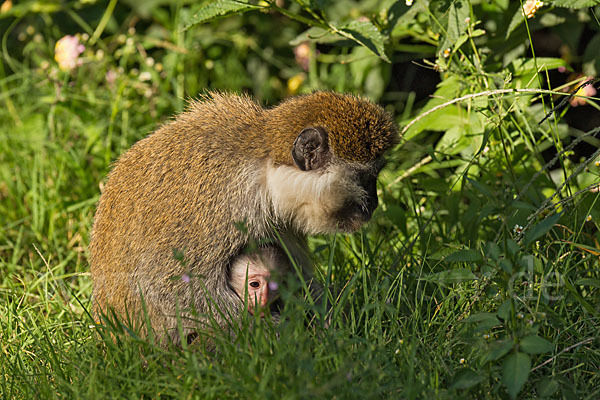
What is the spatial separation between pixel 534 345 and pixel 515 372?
0.42ft

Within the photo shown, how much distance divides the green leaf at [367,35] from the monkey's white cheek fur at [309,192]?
0.86m

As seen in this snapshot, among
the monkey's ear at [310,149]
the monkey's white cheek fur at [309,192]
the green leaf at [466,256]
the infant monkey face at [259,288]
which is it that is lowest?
the infant monkey face at [259,288]

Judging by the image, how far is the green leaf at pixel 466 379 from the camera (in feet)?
8.29

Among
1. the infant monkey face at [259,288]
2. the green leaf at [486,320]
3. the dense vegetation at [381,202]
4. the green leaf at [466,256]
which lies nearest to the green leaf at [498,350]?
the dense vegetation at [381,202]

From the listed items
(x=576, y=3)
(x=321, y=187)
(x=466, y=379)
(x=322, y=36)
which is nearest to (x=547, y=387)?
(x=466, y=379)

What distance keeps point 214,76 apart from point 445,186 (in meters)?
2.91

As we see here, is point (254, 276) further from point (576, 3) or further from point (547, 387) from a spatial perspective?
point (576, 3)

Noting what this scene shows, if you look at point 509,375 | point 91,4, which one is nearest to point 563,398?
point 509,375

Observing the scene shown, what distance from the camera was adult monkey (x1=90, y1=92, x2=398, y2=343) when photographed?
10.7 feet

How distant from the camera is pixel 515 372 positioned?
8.07ft

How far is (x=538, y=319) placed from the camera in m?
2.88

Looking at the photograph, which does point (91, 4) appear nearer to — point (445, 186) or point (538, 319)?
point (445, 186)

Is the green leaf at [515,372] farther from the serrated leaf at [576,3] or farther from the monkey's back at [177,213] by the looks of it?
the serrated leaf at [576,3]

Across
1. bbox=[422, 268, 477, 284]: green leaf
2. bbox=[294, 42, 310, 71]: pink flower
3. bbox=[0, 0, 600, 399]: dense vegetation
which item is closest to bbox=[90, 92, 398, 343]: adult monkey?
bbox=[0, 0, 600, 399]: dense vegetation
